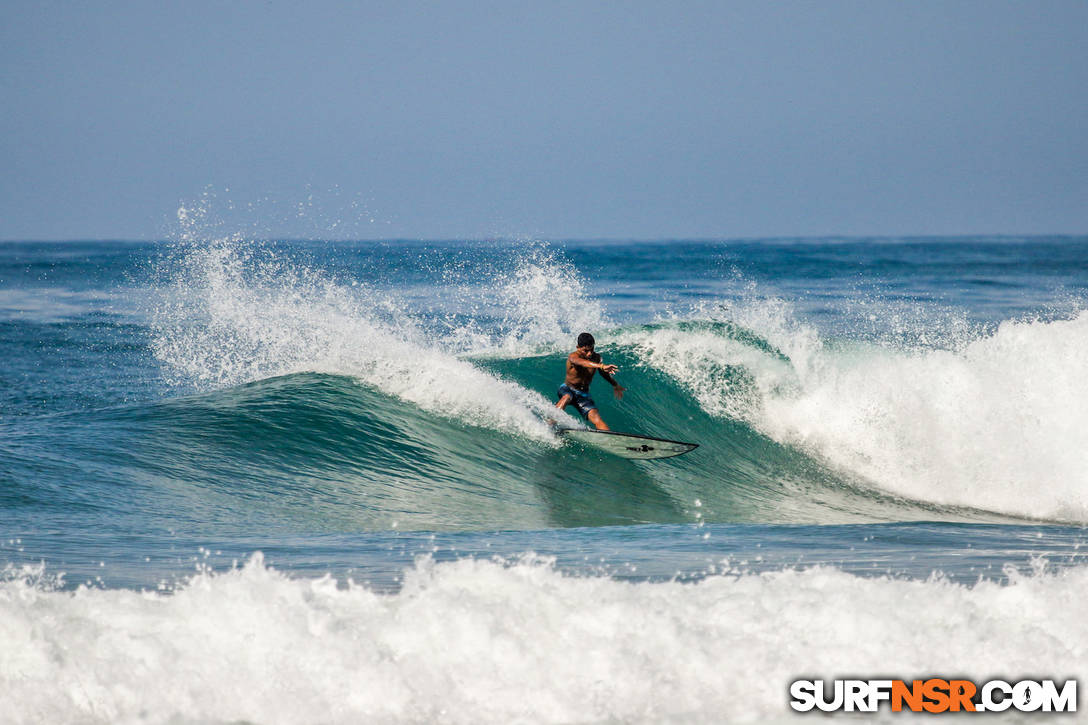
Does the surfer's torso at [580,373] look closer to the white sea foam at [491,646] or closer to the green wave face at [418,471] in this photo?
the green wave face at [418,471]

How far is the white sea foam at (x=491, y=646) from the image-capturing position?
4.29 meters

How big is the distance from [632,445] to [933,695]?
6.74 meters

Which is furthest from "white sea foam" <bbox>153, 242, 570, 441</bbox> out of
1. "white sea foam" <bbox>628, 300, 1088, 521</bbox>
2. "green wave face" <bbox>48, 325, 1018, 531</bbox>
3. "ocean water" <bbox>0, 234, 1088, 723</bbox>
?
"white sea foam" <bbox>628, 300, 1088, 521</bbox>

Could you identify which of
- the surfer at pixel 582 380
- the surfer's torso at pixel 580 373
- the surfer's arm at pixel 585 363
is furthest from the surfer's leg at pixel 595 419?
the surfer's arm at pixel 585 363

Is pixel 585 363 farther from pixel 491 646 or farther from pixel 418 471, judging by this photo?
pixel 491 646

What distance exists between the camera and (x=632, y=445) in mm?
11000

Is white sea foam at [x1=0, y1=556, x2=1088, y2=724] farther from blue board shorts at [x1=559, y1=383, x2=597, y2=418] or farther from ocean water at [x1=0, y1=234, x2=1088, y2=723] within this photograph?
blue board shorts at [x1=559, y1=383, x2=597, y2=418]

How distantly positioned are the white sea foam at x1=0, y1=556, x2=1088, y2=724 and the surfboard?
5.75 meters

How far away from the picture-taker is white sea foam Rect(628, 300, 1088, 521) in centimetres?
1138

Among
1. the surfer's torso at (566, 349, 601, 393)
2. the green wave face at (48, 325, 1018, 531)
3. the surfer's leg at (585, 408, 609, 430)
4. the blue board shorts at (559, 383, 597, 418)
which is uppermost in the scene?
the surfer's torso at (566, 349, 601, 393)

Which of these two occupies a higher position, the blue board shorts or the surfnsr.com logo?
the blue board shorts

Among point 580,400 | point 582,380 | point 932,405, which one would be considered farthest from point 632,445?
point 932,405

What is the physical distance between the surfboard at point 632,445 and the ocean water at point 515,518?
0.24m

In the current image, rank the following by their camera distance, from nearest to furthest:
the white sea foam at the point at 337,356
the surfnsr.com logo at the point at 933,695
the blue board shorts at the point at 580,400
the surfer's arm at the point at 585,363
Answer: the surfnsr.com logo at the point at 933,695
the surfer's arm at the point at 585,363
the blue board shorts at the point at 580,400
the white sea foam at the point at 337,356
